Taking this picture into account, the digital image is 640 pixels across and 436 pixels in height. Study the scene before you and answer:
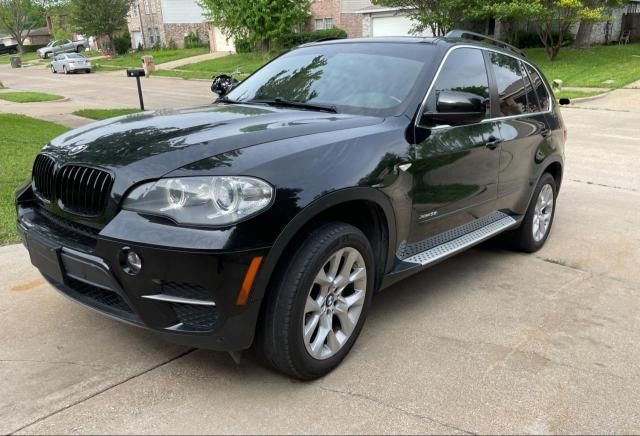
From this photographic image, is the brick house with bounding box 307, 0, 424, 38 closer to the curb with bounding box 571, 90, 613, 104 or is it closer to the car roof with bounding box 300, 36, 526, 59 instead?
the curb with bounding box 571, 90, 613, 104

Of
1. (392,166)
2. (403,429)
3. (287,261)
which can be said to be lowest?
(403,429)

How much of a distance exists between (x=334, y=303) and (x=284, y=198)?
69cm

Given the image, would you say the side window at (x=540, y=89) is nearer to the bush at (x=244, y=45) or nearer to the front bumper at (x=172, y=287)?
the front bumper at (x=172, y=287)

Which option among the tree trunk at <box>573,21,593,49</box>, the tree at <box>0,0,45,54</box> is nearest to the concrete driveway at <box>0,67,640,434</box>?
the tree trunk at <box>573,21,593,49</box>

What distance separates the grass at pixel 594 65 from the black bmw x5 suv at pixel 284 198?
17148 mm

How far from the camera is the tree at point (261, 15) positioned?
3350 centimetres

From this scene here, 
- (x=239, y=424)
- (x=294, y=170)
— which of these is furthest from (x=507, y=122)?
(x=239, y=424)

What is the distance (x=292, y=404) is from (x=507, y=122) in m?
2.75

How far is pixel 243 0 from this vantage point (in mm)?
33469

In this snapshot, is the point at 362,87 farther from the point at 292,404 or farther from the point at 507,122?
the point at 292,404

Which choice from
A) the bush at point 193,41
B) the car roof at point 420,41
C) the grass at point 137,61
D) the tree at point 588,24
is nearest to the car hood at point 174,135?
the car roof at point 420,41

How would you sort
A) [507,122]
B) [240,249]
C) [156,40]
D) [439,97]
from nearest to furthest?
1. [240,249]
2. [439,97]
3. [507,122]
4. [156,40]

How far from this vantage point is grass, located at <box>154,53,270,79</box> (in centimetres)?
3194

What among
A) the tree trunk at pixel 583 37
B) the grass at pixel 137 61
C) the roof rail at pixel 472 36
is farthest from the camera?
the grass at pixel 137 61
